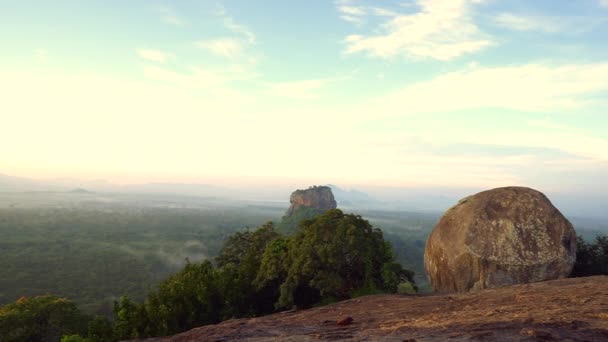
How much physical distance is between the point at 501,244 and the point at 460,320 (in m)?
11.6

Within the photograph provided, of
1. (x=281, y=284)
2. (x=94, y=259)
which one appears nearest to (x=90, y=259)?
(x=94, y=259)

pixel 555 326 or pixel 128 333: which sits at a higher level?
pixel 555 326

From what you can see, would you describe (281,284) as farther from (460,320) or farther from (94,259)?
(94,259)

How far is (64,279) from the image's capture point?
304 ft

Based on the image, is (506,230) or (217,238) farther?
(217,238)

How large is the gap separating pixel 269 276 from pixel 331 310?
13535 millimetres

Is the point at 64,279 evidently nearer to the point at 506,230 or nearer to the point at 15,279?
the point at 15,279

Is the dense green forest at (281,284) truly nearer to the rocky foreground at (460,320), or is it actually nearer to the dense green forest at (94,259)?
the rocky foreground at (460,320)

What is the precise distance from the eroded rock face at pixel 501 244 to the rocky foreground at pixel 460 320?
4947mm

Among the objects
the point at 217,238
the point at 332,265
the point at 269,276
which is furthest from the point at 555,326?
the point at 217,238

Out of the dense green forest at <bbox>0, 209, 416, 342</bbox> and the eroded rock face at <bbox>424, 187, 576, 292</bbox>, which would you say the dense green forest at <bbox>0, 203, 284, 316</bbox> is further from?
the eroded rock face at <bbox>424, 187, 576, 292</bbox>

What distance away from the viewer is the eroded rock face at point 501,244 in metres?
19.1

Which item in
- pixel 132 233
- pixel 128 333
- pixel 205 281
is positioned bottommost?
pixel 132 233

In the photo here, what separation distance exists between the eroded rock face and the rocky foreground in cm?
495
